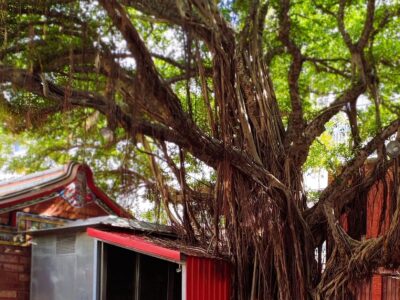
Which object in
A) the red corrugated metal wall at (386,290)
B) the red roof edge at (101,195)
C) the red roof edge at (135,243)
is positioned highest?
the red roof edge at (101,195)

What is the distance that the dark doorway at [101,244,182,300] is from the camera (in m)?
8.18

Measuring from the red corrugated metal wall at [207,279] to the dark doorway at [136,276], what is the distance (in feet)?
2.97

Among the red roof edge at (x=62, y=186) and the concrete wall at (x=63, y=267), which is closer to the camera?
the concrete wall at (x=63, y=267)

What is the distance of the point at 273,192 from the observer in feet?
22.4

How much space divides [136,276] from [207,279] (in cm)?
137

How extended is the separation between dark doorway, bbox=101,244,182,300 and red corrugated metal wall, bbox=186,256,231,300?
904mm

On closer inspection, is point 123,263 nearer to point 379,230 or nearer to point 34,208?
point 34,208

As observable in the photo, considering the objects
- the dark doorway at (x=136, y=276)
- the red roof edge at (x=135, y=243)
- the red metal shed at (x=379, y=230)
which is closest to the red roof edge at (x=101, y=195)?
the dark doorway at (x=136, y=276)

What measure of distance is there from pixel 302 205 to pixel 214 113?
5.18 ft

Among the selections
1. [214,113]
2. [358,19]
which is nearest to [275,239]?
[214,113]

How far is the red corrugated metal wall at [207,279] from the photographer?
708 centimetres

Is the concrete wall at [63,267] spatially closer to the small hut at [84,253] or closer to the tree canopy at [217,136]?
the small hut at [84,253]

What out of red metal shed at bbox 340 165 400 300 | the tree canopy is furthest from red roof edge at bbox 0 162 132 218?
red metal shed at bbox 340 165 400 300

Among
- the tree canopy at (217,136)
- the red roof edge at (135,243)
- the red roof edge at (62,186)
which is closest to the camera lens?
the tree canopy at (217,136)
